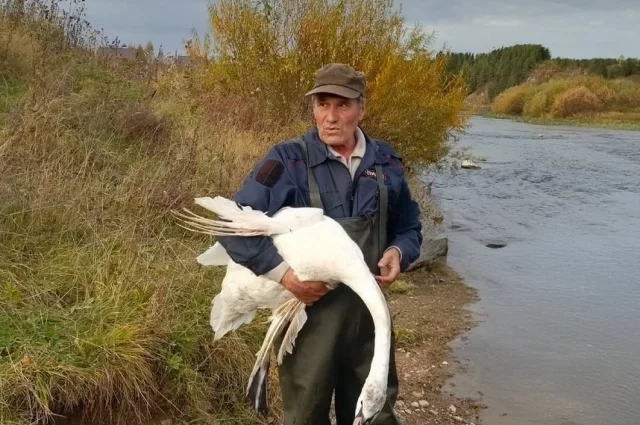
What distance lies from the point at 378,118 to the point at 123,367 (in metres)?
8.18

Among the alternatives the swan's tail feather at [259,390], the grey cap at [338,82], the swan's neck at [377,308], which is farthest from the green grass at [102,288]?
the grey cap at [338,82]

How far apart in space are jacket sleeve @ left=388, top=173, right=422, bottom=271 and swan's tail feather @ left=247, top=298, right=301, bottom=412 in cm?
56

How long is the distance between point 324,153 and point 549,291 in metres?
5.76

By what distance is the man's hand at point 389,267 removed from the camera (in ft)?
9.38

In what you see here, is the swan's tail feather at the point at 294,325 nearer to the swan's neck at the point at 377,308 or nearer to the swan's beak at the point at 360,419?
the swan's neck at the point at 377,308

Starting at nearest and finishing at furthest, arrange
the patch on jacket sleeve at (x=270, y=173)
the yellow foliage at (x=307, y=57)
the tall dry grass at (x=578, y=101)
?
the patch on jacket sleeve at (x=270, y=173) < the yellow foliage at (x=307, y=57) < the tall dry grass at (x=578, y=101)

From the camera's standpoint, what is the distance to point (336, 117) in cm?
283

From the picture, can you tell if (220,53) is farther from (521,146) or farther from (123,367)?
(521,146)

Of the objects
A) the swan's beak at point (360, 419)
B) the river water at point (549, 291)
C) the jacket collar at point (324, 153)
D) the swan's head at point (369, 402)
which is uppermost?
the jacket collar at point (324, 153)

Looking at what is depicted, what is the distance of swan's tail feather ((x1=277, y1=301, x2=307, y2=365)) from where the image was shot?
111 inches

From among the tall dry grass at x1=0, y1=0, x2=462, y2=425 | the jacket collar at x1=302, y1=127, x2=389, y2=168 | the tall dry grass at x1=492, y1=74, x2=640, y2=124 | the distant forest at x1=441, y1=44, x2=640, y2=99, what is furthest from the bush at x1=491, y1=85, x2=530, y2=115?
the jacket collar at x1=302, y1=127, x2=389, y2=168

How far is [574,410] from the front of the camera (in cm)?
494

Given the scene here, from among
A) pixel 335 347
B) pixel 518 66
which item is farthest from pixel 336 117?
pixel 518 66

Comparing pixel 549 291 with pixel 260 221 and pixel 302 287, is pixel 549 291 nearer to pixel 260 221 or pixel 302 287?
pixel 302 287
